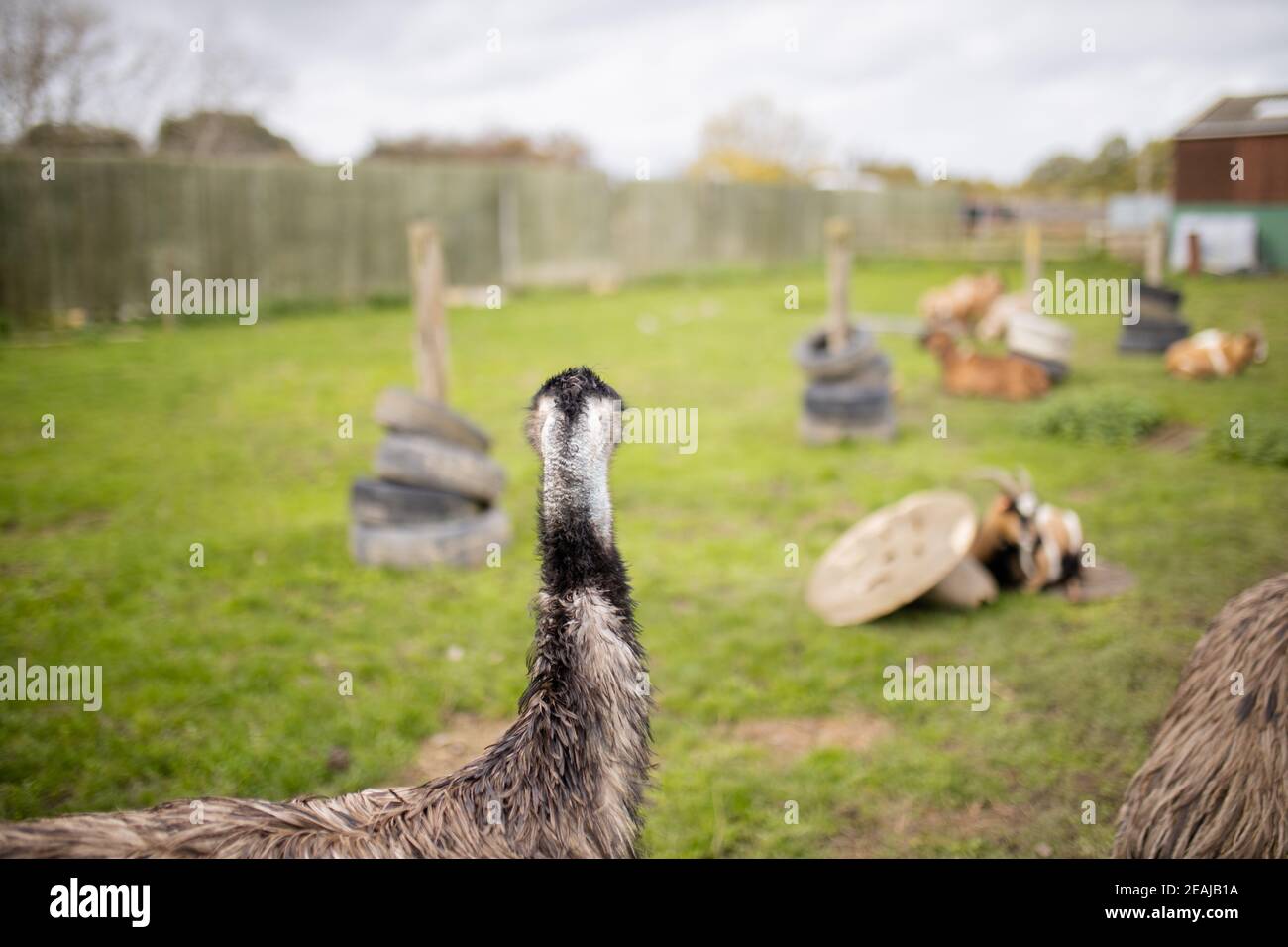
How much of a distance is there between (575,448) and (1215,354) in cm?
1100

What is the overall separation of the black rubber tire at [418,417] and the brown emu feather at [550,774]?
4.65m

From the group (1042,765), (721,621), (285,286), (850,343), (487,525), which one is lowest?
(1042,765)

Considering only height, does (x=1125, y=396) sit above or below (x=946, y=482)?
above

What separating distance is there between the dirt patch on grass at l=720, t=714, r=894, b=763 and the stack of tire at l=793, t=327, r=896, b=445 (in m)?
5.40

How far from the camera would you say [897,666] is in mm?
5668

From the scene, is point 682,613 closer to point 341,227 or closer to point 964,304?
point 964,304

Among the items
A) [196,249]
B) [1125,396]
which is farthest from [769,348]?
[196,249]

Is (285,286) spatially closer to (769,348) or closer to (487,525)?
(769,348)

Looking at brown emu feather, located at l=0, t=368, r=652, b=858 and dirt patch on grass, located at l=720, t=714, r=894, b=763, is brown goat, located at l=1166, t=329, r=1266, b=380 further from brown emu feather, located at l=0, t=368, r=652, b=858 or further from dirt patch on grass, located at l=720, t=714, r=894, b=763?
brown emu feather, located at l=0, t=368, r=652, b=858

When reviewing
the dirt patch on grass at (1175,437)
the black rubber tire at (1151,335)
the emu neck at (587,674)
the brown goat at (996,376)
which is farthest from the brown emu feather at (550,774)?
the black rubber tire at (1151,335)

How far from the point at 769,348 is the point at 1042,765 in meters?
11.9

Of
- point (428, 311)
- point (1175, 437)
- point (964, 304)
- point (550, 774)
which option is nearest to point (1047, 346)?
point (1175, 437)

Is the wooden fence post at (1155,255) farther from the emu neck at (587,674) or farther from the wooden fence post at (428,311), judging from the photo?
the emu neck at (587,674)

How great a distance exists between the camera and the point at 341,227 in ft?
68.3
